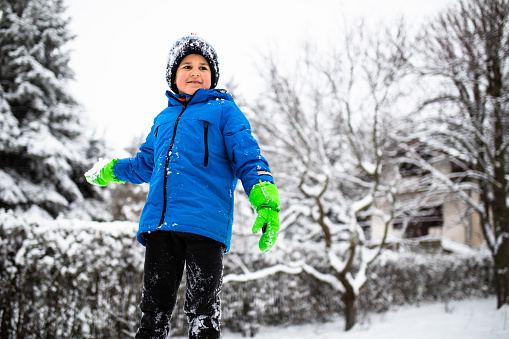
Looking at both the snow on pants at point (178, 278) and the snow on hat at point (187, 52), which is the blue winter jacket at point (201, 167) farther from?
the snow on hat at point (187, 52)

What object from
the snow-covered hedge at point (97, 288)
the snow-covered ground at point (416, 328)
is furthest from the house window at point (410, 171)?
the snow-covered hedge at point (97, 288)

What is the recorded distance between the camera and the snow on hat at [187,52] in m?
1.90

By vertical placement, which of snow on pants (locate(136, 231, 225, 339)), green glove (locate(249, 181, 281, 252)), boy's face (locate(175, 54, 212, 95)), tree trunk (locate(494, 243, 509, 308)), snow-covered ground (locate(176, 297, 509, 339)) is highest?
boy's face (locate(175, 54, 212, 95))

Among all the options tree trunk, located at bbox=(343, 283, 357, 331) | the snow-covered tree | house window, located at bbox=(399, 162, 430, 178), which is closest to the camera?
tree trunk, located at bbox=(343, 283, 357, 331)

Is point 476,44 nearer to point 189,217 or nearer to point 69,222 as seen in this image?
point 189,217

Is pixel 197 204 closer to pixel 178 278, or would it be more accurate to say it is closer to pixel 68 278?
pixel 178 278

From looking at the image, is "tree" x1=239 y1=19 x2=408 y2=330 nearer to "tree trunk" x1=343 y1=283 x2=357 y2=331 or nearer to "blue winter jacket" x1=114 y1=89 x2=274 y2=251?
"tree trunk" x1=343 y1=283 x2=357 y2=331

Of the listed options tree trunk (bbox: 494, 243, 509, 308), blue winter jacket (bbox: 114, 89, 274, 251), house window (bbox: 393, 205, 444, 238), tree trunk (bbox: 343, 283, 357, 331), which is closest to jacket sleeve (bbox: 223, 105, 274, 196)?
blue winter jacket (bbox: 114, 89, 274, 251)

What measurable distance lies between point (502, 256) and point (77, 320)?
7.71 meters

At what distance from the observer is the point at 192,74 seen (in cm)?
184

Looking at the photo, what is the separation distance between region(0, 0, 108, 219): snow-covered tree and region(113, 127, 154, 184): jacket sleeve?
8311 millimetres

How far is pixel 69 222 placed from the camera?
12.0 feet

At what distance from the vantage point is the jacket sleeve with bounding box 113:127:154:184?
192 centimetres

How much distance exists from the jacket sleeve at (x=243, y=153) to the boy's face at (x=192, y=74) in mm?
289
